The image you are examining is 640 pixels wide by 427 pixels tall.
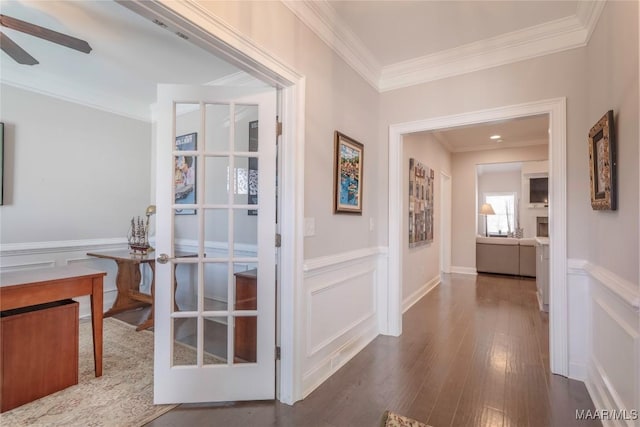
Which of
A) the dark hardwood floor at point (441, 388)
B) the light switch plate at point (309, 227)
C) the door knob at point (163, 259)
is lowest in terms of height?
the dark hardwood floor at point (441, 388)

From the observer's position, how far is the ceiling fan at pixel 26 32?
179 centimetres

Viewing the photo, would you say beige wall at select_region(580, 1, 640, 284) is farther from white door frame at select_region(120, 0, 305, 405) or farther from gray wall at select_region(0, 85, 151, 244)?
gray wall at select_region(0, 85, 151, 244)

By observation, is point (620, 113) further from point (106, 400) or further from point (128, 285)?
point (128, 285)

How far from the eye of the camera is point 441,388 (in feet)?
7.15

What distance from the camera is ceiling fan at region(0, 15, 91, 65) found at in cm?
179

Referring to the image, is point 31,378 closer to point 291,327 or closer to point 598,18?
point 291,327

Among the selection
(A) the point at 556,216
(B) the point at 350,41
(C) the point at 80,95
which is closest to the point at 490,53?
(B) the point at 350,41

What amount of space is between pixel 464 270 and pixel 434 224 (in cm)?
183

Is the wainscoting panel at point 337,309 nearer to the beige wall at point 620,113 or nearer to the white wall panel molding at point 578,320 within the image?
the white wall panel molding at point 578,320

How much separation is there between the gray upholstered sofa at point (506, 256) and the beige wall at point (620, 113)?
4.49 m

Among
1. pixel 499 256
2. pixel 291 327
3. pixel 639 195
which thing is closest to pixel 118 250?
pixel 291 327

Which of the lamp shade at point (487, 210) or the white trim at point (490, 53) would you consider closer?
the white trim at point (490, 53)

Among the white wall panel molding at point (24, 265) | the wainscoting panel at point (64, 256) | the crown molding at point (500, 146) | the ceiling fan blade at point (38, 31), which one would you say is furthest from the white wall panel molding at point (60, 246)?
the crown molding at point (500, 146)

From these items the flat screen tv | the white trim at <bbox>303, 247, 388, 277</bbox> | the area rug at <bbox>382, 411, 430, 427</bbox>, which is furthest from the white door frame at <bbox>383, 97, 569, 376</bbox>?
the flat screen tv
